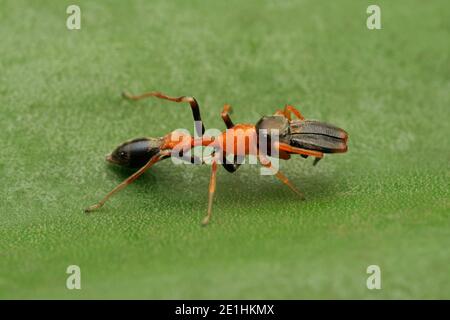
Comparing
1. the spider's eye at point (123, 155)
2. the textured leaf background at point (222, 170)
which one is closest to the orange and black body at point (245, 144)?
the spider's eye at point (123, 155)

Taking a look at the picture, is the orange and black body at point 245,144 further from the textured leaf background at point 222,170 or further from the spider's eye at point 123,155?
the textured leaf background at point 222,170

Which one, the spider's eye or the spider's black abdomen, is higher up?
the spider's black abdomen

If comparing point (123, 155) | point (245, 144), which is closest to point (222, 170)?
point (245, 144)

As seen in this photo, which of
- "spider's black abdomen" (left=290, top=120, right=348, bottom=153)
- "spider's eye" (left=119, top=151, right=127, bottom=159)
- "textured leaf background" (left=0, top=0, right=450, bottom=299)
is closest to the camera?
A: "textured leaf background" (left=0, top=0, right=450, bottom=299)

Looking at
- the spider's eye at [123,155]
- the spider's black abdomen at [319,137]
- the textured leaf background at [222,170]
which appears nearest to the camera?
the textured leaf background at [222,170]

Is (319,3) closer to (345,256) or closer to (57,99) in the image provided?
(57,99)

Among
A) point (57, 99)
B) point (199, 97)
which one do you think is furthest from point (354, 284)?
point (57, 99)

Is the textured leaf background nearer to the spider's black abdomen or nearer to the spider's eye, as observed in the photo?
the spider's eye

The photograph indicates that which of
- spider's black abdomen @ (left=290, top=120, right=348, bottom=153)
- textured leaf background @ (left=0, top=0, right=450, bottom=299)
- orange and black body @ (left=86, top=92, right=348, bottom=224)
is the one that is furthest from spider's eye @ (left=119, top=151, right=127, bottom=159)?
spider's black abdomen @ (left=290, top=120, right=348, bottom=153)

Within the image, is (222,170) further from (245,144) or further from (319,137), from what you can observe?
(319,137)
